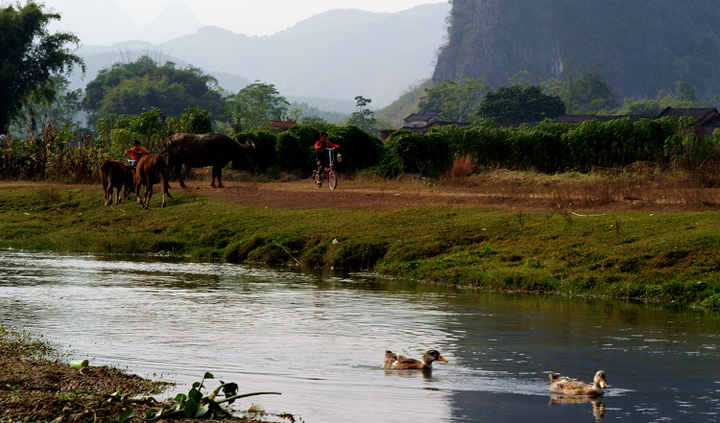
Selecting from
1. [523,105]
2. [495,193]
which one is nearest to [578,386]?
[495,193]

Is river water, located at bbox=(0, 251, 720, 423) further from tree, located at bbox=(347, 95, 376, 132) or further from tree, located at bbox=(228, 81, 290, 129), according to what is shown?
tree, located at bbox=(347, 95, 376, 132)

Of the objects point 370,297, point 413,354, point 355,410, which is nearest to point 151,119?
point 370,297

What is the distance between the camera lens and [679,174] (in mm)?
26094

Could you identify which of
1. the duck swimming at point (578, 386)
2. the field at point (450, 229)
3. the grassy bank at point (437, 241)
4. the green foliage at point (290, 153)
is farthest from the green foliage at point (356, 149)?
the duck swimming at point (578, 386)

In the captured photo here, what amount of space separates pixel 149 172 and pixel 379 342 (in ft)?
59.4

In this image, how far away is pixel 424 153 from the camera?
3459 cm

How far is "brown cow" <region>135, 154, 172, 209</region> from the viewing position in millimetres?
27000

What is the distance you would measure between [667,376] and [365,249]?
37.7ft

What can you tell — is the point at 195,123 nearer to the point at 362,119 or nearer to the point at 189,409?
the point at 189,409

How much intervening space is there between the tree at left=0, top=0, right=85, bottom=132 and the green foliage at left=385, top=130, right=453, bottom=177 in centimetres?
3883

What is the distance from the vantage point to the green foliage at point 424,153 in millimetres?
34312

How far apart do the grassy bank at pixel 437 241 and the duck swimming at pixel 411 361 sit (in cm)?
705

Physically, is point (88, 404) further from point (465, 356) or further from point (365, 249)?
point (365, 249)

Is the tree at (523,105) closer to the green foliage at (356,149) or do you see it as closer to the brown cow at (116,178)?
the green foliage at (356,149)
